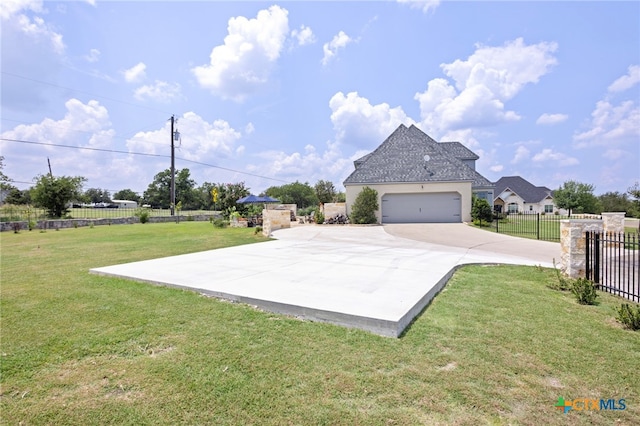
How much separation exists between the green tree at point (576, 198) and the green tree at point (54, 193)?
180ft

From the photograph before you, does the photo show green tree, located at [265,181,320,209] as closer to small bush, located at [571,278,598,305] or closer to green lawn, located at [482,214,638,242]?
green lawn, located at [482,214,638,242]

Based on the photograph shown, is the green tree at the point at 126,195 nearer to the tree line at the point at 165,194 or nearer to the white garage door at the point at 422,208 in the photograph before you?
the tree line at the point at 165,194

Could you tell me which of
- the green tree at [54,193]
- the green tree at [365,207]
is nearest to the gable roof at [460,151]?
the green tree at [365,207]

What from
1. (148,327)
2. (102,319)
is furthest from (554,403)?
(102,319)

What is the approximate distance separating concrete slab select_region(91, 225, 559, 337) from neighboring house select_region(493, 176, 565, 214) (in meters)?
45.5

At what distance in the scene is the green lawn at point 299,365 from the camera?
240 cm

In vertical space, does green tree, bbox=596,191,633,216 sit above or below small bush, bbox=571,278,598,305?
above

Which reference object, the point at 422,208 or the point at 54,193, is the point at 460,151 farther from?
the point at 54,193

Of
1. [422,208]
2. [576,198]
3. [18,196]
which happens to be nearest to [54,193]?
[18,196]

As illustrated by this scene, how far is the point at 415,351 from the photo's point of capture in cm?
331

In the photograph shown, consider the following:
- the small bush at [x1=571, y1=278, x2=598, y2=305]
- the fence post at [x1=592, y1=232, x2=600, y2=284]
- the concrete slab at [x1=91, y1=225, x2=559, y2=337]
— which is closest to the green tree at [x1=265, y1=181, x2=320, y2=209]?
the concrete slab at [x1=91, y1=225, x2=559, y2=337]

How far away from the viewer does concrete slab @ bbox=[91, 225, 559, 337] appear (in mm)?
4156

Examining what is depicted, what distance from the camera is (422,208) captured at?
22.5 m

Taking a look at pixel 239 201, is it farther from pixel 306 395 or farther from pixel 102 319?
pixel 306 395
